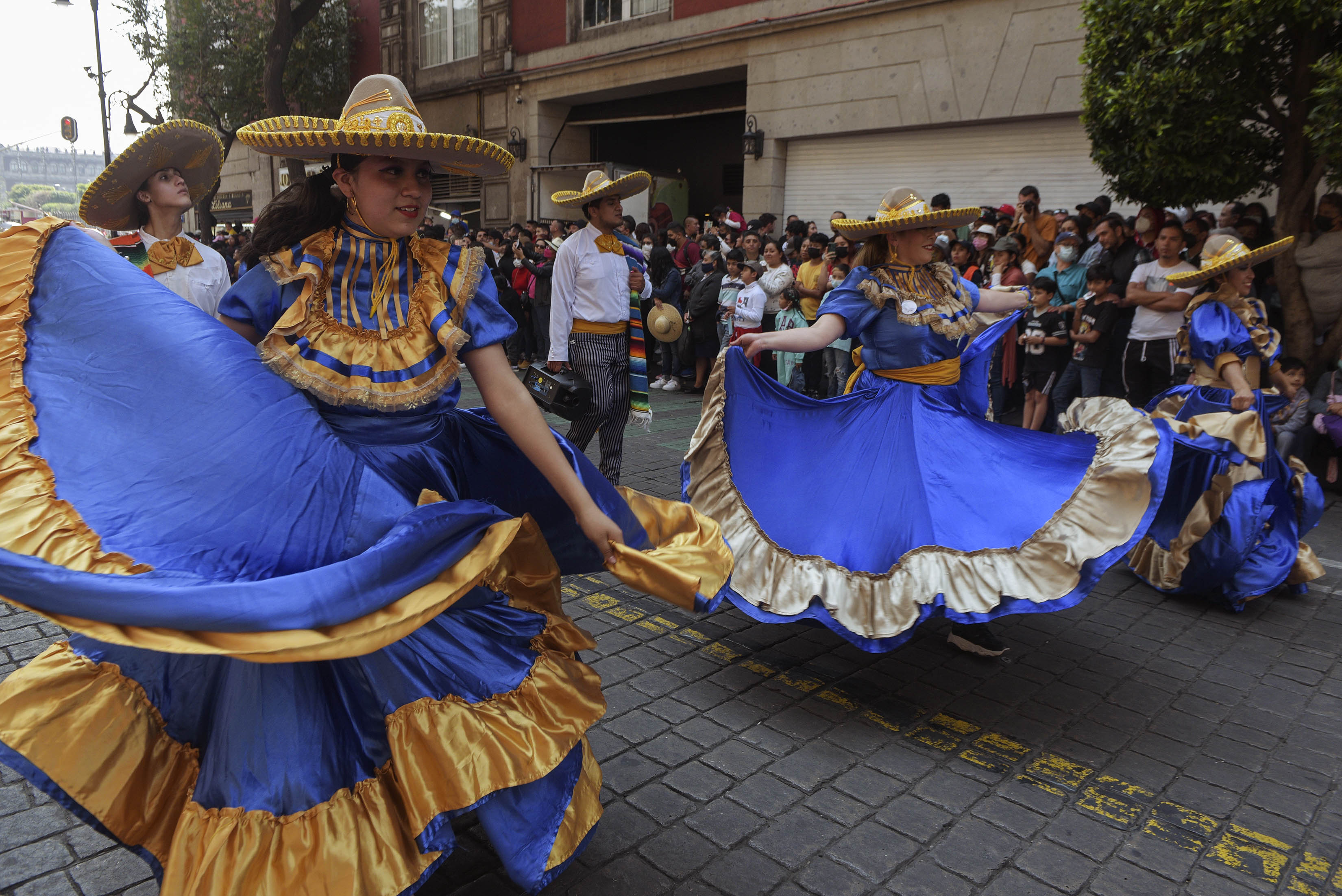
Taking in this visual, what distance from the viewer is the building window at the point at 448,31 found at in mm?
20062

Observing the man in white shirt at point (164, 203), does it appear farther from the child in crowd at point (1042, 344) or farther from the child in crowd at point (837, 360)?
the child in crowd at point (1042, 344)

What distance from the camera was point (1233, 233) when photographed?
22.9ft

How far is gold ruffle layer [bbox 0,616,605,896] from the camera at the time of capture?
5.98 ft

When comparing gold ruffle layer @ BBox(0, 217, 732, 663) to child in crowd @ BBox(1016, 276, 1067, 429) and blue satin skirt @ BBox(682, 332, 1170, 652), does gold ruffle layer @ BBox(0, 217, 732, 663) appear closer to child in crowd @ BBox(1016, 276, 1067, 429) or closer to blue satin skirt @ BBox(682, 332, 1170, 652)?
blue satin skirt @ BBox(682, 332, 1170, 652)

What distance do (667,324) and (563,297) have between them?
1032 mm

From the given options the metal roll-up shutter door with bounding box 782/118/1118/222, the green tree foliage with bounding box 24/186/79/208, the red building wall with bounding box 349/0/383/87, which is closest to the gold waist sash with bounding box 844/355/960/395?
the metal roll-up shutter door with bounding box 782/118/1118/222

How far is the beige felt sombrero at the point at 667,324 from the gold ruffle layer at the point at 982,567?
2.74 m

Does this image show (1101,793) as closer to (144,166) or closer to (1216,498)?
(1216,498)

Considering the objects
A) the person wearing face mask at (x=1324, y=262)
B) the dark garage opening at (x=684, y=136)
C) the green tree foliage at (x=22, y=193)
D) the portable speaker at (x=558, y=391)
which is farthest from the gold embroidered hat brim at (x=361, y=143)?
the green tree foliage at (x=22, y=193)

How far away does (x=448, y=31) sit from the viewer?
820 inches

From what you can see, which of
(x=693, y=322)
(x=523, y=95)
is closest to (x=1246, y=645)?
(x=693, y=322)

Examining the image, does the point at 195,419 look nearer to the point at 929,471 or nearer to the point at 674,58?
the point at 929,471

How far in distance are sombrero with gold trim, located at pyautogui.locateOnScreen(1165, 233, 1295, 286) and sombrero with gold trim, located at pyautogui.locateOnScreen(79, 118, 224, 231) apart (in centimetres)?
491

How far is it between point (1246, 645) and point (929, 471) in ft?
6.27
